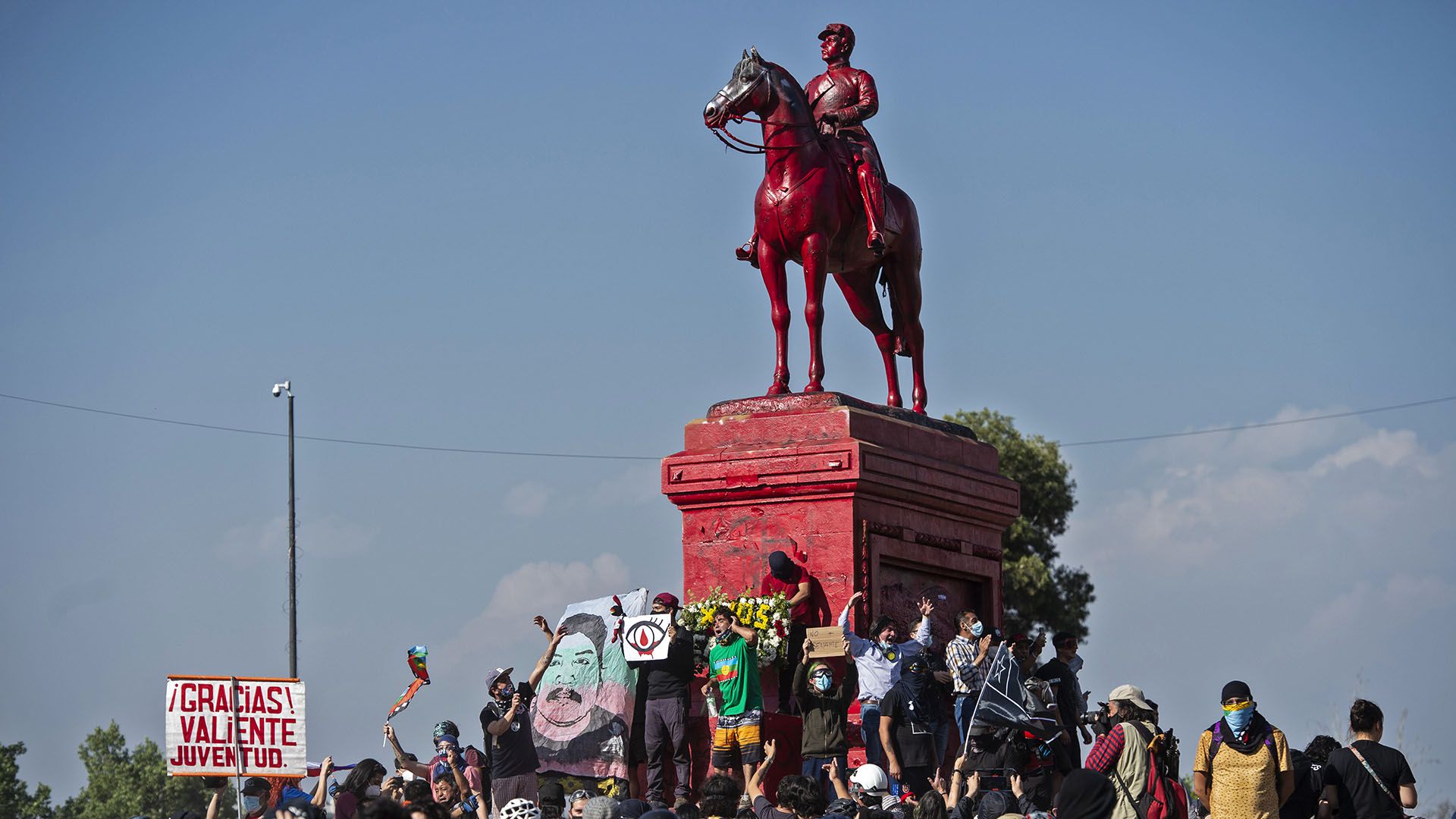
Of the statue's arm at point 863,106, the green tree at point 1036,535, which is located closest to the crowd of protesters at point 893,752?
the statue's arm at point 863,106

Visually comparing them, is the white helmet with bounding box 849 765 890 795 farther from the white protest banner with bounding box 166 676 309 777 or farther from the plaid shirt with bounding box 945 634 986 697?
the white protest banner with bounding box 166 676 309 777

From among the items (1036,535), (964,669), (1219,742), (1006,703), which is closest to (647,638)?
(964,669)

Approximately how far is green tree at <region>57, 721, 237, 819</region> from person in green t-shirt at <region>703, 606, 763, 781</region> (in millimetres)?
36919

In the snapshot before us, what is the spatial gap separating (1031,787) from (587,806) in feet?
17.5

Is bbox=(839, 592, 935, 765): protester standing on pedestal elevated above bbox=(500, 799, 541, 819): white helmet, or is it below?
above

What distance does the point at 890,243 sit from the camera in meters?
20.8

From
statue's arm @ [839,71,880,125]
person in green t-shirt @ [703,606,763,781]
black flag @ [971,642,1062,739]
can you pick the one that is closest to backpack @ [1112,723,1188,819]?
black flag @ [971,642,1062,739]

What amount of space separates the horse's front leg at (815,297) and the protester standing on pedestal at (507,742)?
470 cm

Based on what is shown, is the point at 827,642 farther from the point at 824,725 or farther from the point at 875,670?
the point at 824,725

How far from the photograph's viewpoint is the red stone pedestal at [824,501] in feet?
62.1

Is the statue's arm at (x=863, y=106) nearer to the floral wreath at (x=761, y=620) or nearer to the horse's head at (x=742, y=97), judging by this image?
the horse's head at (x=742, y=97)

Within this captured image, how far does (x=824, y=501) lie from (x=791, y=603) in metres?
1.07

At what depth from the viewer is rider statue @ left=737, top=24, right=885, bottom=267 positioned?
20.2m

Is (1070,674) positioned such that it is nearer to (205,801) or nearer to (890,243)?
(890,243)
